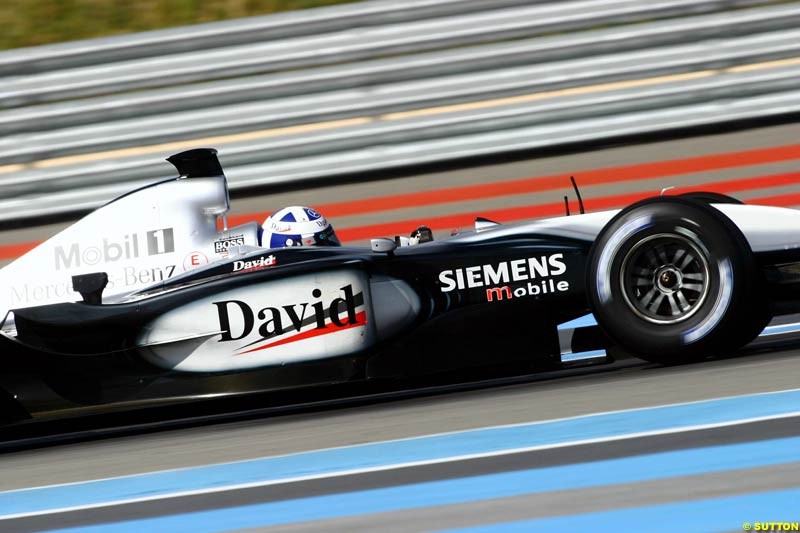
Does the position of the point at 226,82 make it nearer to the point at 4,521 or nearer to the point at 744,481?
the point at 4,521

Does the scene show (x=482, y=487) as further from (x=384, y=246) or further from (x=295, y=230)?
(x=295, y=230)

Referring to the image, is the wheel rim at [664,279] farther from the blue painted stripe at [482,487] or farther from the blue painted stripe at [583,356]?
the blue painted stripe at [482,487]

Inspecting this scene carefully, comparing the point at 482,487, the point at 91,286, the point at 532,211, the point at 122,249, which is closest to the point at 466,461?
the point at 482,487

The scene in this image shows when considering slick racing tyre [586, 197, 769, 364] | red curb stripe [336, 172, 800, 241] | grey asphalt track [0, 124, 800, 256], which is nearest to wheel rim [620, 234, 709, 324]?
slick racing tyre [586, 197, 769, 364]

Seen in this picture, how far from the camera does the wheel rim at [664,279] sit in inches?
185

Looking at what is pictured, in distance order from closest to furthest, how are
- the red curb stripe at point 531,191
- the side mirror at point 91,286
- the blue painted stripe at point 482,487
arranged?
the blue painted stripe at point 482,487 → the side mirror at point 91,286 → the red curb stripe at point 531,191

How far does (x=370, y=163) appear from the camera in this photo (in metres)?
8.70

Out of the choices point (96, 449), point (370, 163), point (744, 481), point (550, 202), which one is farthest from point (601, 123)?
point (744, 481)

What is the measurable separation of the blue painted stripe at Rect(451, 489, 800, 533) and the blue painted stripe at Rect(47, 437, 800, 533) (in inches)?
9.5

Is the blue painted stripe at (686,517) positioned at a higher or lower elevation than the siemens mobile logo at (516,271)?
lower

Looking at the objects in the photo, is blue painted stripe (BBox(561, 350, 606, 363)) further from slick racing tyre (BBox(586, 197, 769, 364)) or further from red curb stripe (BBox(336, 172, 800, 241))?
red curb stripe (BBox(336, 172, 800, 241))

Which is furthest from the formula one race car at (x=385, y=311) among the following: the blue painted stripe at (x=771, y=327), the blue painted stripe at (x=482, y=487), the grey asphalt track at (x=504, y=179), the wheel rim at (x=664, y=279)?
the grey asphalt track at (x=504, y=179)

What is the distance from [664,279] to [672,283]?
36 mm

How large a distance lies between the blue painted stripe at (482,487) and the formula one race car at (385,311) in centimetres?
104
